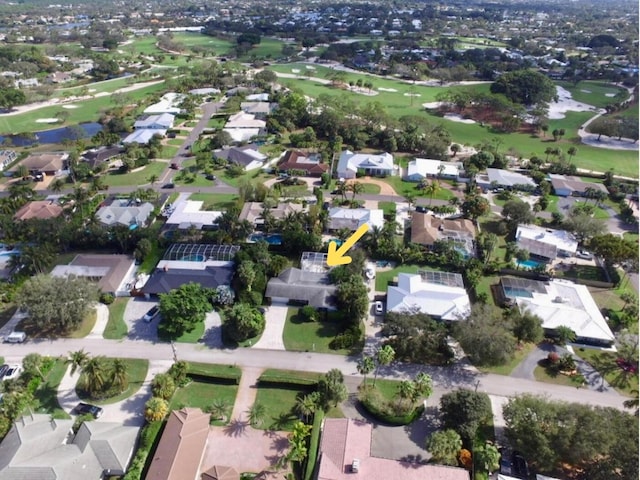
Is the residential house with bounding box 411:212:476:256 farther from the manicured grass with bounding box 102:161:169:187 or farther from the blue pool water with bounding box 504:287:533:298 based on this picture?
the manicured grass with bounding box 102:161:169:187

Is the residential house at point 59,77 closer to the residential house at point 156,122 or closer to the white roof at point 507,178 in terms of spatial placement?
the residential house at point 156,122

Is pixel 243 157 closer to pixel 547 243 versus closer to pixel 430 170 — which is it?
pixel 430 170

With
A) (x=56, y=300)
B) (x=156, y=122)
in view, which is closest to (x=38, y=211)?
(x=56, y=300)

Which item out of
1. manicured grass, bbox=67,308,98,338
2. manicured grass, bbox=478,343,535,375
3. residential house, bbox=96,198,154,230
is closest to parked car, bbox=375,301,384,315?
manicured grass, bbox=478,343,535,375

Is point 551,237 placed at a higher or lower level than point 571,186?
higher

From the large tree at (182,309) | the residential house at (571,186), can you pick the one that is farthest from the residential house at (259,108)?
the large tree at (182,309)
